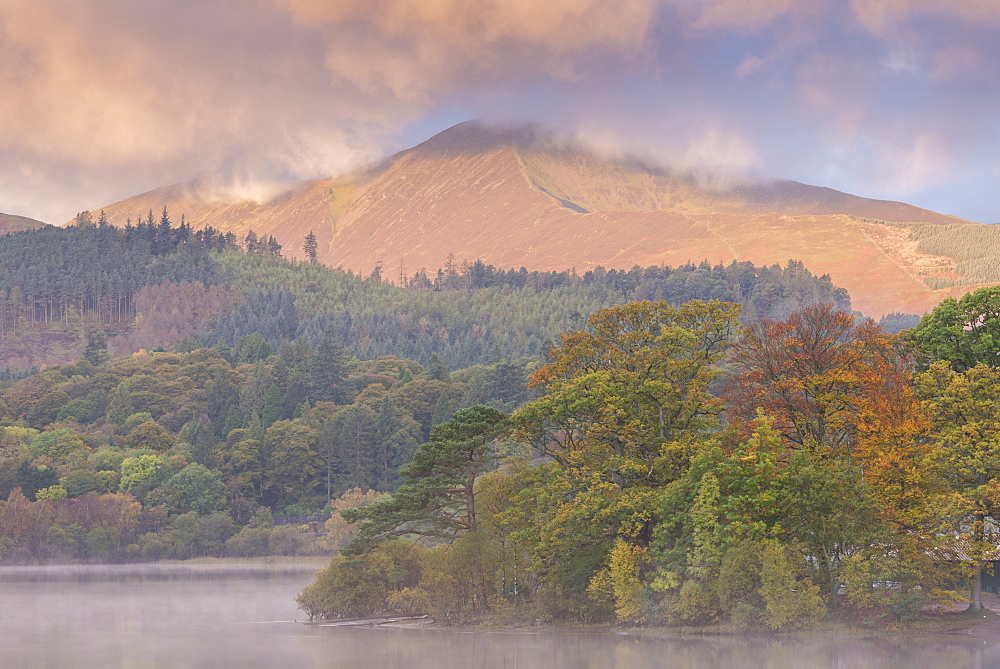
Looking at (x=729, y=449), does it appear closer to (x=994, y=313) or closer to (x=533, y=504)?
(x=533, y=504)

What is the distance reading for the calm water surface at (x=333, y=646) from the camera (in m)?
45.1

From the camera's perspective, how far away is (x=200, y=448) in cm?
15125

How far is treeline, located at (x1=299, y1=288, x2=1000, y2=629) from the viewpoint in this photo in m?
51.1

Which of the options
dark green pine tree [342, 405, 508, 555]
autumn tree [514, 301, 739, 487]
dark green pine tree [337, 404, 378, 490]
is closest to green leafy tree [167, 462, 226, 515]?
dark green pine tree [337, 404, 378, 490]

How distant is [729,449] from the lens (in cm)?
5666

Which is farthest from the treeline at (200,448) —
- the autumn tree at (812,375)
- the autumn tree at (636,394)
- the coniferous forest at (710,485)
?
the autumn tree at (812,375)

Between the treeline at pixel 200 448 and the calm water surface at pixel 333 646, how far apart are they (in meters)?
45.1

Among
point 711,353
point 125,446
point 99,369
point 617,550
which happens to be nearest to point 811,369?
point 711,353

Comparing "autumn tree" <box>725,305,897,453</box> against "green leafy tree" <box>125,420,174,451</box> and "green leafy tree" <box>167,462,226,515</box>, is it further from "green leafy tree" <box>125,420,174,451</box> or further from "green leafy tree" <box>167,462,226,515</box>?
"green leafy tree" <box>125,420,174,451</box>

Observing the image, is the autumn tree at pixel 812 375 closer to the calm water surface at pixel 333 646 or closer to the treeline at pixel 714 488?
the treeline at pixel 714 488

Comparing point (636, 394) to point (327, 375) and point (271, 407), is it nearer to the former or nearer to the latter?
point (271, 407)

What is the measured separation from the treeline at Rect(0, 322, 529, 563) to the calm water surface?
4508 centimetres

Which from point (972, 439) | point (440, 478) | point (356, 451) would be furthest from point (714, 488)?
point (356, 451)

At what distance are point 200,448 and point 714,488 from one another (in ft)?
364
